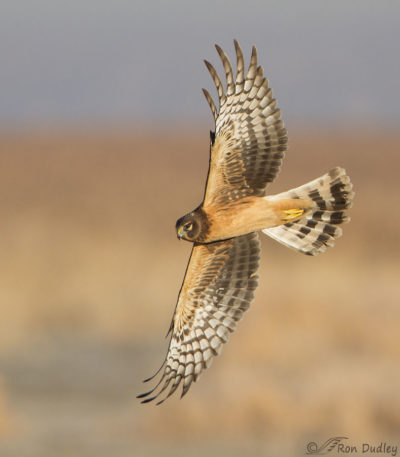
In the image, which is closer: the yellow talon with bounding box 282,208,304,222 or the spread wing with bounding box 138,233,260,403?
the yellow talon with bounding box 282,208,304,222

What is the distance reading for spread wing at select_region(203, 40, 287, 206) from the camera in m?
9.32

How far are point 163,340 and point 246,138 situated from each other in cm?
1807

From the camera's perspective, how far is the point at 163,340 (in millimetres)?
27125

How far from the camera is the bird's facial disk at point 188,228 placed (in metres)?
9.00

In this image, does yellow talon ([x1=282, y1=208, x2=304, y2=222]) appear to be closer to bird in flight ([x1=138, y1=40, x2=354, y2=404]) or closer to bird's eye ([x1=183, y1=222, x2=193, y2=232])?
bird in flight ([x1=138, y1=40, x2=354, y2=404])

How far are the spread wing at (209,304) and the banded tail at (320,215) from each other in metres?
0.31

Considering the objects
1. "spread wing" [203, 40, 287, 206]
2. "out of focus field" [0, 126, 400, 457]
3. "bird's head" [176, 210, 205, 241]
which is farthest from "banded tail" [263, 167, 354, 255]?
"out of focus field" [0, 126, 400, 457]

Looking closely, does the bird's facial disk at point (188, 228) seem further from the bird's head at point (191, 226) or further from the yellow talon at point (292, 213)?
the yellow talon at point (292, 213)

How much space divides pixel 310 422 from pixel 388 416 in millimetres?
1327

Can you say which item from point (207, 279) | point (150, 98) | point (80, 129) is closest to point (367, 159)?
point (80, 129)

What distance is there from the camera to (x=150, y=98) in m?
154

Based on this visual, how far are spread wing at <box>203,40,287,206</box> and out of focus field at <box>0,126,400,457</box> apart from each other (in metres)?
11.1

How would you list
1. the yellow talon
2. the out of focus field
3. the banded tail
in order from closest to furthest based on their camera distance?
1. the yellow talon
2. the banded tail
3. the out of focus field

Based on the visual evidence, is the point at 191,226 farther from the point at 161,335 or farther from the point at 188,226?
the point at 161,335
